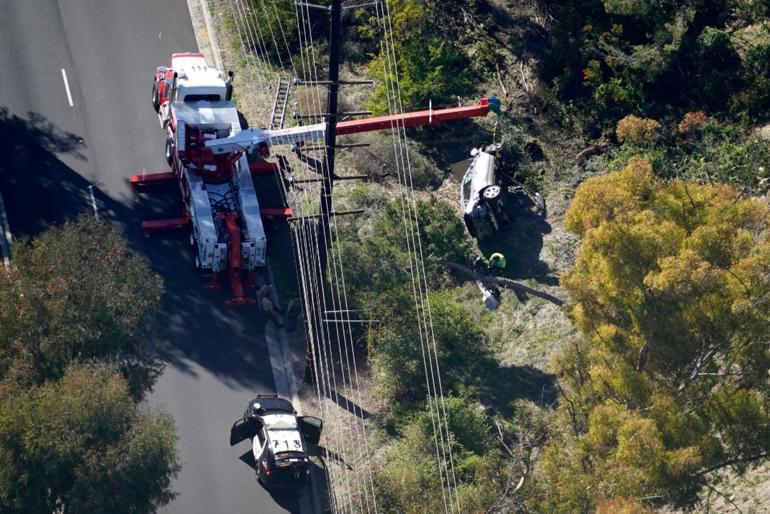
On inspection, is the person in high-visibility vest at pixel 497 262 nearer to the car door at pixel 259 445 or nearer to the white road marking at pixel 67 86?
the car door at pixel 259 445

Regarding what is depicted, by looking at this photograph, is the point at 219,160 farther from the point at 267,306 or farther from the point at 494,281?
the point at 494,281

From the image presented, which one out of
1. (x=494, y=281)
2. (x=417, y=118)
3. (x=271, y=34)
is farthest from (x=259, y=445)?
(x=271, y=34)

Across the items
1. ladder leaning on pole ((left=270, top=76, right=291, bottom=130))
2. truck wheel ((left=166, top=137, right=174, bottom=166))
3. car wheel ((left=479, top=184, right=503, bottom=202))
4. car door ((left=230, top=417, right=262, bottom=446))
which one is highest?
ladder leaning on pole ((left=270, top=76, right=291, bottom=130))

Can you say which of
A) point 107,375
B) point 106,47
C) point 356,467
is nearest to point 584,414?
point 356,467

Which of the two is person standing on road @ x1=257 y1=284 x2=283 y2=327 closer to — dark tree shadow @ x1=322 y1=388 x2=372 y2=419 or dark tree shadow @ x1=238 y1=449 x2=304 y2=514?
dark tree shadow @ x1=322 y1=388 x2=372 y2=419

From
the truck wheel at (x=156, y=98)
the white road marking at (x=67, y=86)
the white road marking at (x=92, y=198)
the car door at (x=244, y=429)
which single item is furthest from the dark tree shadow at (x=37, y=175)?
the car door at (x=244, y=429)

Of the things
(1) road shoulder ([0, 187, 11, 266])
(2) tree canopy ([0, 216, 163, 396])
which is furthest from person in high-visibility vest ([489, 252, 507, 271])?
(1) road shoulder ([0, 187, 11, 266])

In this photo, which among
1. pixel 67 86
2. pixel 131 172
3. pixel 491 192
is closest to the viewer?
pixel 491 192
